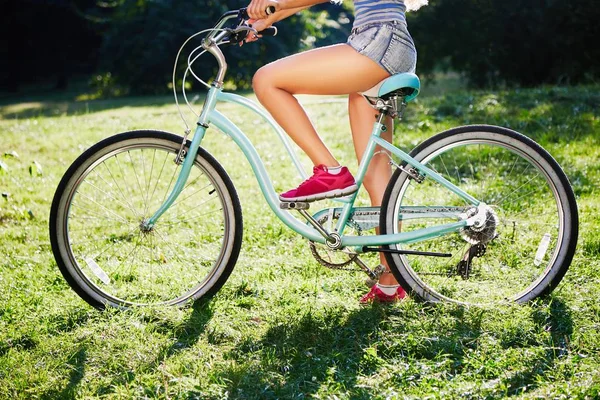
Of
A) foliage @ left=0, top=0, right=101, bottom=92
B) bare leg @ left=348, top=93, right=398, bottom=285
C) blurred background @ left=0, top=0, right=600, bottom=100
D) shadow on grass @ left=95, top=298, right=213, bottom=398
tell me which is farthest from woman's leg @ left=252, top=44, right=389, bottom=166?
foliage @ left=0, top=0, right=101, bottom=92

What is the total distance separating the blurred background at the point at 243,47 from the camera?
9.96 m

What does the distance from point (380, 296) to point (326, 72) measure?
110 centimetres

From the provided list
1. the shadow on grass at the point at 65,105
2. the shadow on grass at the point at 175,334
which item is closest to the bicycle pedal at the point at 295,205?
the shadow on grass at the point at 175,334

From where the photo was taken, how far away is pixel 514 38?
33.3 ft

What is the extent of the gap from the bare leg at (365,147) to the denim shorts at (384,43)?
33 cm

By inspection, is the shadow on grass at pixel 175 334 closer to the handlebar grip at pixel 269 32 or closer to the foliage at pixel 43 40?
the handlebar grip at pixel 269 32

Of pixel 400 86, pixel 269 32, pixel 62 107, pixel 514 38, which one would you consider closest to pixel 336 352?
pixel 400 86

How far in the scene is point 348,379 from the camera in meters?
2.66

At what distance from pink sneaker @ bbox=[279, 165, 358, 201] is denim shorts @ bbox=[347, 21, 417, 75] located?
488mm

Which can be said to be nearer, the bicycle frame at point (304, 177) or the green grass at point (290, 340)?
the green grass at point (290, 340)

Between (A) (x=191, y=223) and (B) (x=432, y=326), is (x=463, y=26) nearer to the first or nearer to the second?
(A) (x=191, y=223)

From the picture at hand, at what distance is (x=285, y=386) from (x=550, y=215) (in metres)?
2.30

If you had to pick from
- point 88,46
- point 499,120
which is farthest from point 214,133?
point 88,46

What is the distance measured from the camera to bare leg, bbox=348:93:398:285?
3312 mm
